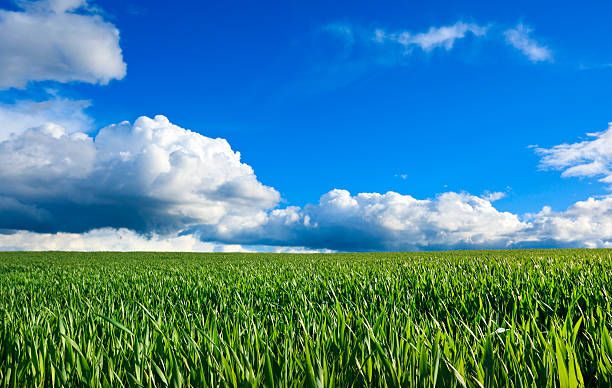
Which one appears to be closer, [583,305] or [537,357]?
[537,357]

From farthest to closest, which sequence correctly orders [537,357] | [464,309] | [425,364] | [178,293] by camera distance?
1. [178,293]
2. [464,309]
3. [537,357]
4. [425,364]

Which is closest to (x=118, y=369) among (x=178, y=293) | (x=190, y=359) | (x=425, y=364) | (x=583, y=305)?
(x=190, y=359)

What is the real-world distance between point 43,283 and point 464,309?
9992 millimetres

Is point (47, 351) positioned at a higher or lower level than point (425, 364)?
lower

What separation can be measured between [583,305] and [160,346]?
4671 mm

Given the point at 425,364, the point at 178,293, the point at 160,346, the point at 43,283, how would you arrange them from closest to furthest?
the point at 425,364
the point at 160,346
the point at 178,293
the point at 43,283

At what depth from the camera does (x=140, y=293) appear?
621 centimetres

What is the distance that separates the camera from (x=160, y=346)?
2049mm

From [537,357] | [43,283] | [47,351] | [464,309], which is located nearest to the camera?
[537,357]

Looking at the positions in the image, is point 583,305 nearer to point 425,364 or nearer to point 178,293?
point 425,364

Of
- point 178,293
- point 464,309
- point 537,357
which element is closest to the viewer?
point 537,357

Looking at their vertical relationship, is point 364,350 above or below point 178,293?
above

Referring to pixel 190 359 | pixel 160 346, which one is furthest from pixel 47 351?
pixel 190 359

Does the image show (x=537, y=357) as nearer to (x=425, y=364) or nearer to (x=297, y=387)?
(x=425, y=364)
